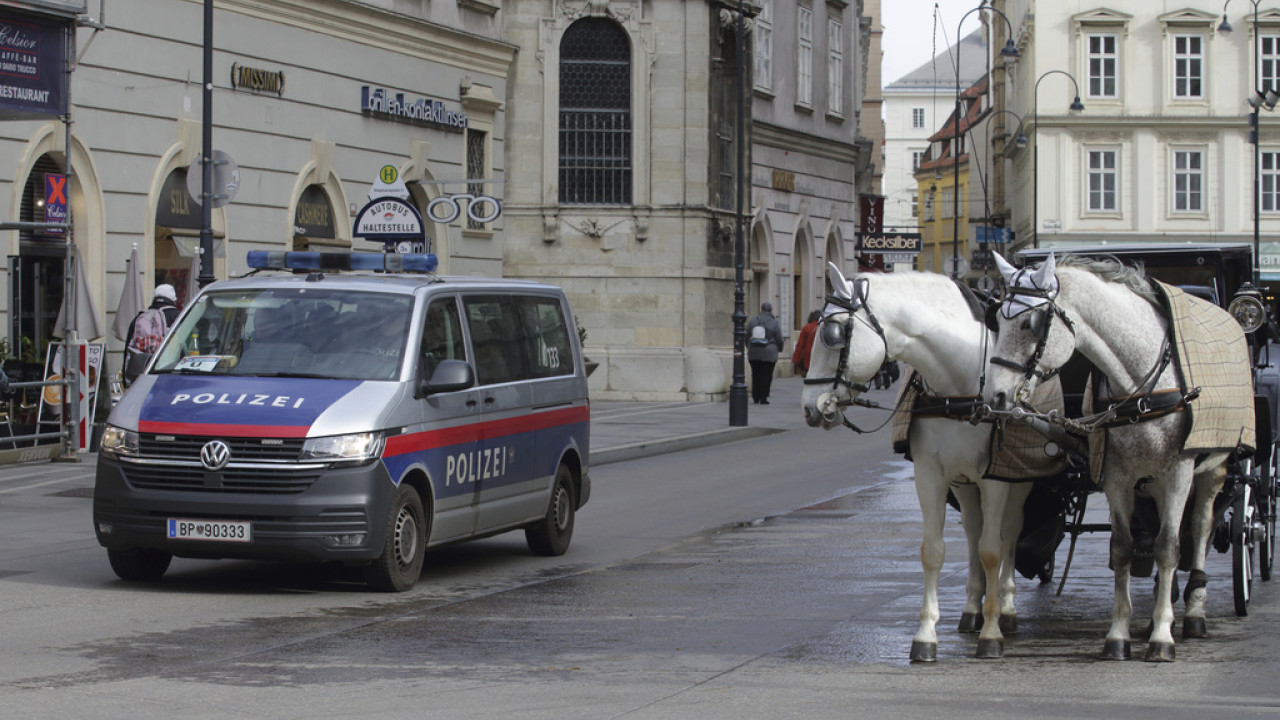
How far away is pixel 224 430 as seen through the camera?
1023 cm

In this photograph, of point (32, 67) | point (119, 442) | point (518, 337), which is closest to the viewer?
point (119, 442)

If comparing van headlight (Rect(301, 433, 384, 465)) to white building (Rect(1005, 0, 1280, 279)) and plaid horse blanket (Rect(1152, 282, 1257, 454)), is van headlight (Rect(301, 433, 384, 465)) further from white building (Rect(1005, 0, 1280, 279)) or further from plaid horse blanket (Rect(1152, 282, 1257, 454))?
white building (Rect(1005, 0, 1280, 279))

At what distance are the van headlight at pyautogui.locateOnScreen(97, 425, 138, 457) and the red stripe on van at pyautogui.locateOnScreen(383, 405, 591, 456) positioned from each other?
1585 millimetres

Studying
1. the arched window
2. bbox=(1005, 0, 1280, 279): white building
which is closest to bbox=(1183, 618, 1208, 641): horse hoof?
the arched window

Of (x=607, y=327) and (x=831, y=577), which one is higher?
(x=607, y=327)

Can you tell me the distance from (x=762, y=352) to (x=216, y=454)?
2529 centimetres

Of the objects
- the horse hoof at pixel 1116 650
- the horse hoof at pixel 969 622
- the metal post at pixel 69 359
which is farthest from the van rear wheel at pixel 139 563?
the metal post at pixel 69 359

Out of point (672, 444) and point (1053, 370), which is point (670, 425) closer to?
point (672, 444)

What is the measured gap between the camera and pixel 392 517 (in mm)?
10445

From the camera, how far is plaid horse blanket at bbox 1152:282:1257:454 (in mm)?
8250

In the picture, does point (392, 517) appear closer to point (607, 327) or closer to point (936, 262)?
point (607, 327)

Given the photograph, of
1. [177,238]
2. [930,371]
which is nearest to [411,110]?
[177,238]

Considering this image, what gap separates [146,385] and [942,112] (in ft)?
416

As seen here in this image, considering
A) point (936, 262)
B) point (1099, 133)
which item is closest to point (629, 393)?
point (1099, 133)
